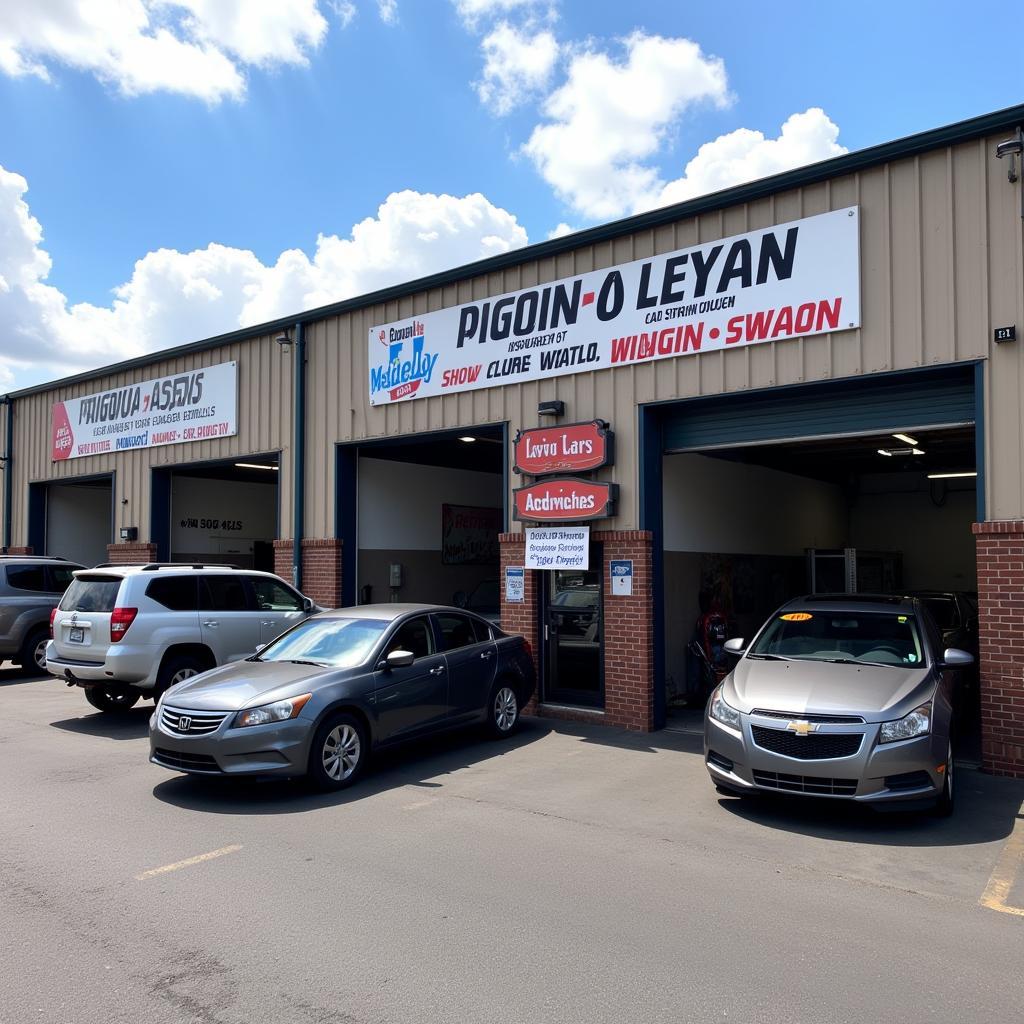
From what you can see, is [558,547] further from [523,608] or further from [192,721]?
[192,721]

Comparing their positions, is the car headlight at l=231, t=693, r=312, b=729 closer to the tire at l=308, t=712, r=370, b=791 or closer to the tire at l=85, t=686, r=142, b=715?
the tire at l=308, t=712, r=370, b=791

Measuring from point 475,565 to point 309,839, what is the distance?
11895mm

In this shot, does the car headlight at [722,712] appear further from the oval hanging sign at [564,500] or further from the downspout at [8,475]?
the downspout at [8,475]

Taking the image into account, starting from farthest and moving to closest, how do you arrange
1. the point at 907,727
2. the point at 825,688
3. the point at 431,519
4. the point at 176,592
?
the point at 431,519, the point at 176,592, the point at 825,688, the point at 907,727

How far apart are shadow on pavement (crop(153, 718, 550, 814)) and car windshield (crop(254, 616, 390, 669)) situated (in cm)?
97

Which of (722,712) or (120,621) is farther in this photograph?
(120,621)

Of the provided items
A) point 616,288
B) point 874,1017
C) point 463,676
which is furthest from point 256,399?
point 874,1017

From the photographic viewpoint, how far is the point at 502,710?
9.93 meters

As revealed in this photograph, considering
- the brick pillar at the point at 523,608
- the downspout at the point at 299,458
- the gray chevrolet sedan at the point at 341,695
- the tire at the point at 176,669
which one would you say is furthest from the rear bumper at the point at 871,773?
the downspout at the point at 299,458

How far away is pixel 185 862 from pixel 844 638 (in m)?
5.71

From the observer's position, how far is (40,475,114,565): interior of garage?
71.3ft

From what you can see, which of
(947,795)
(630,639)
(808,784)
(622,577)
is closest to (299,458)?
(622,577)

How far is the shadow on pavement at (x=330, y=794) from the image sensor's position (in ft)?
23.9

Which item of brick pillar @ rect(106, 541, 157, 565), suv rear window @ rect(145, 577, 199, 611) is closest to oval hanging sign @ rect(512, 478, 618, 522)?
suv rear window @ rect(145, 577, 199, 611)
